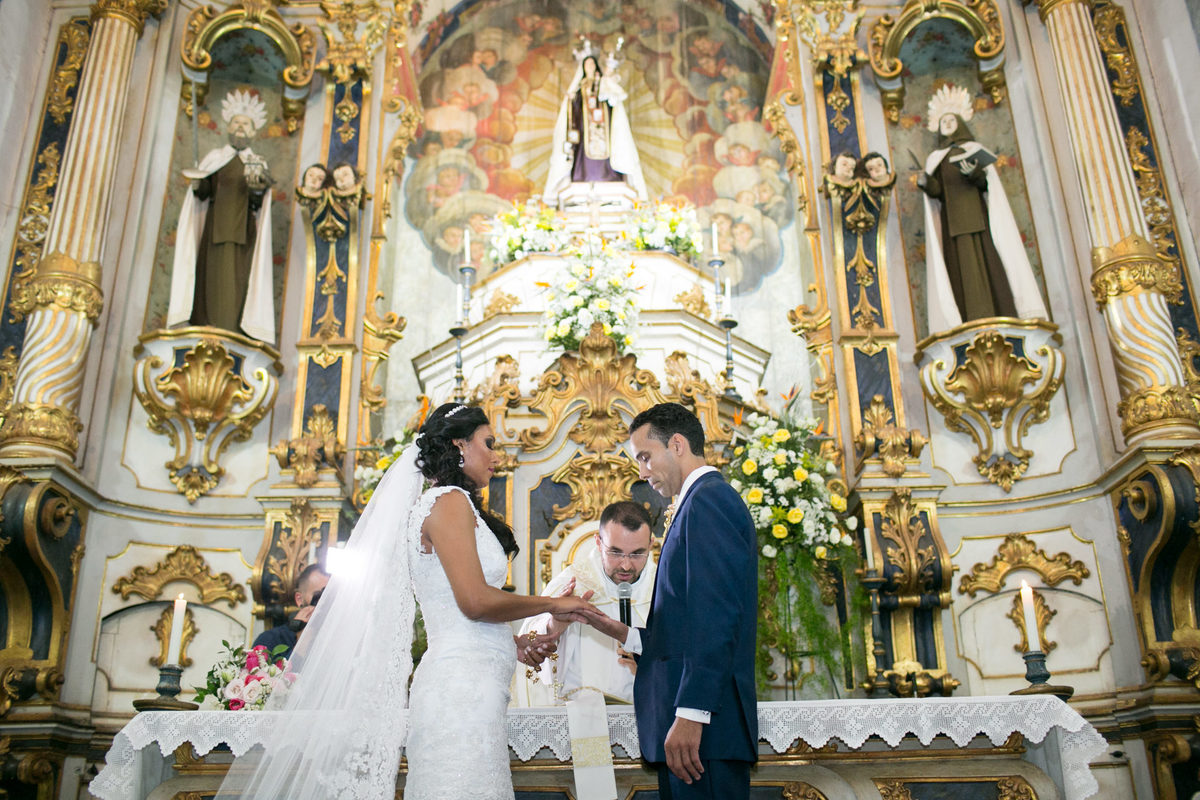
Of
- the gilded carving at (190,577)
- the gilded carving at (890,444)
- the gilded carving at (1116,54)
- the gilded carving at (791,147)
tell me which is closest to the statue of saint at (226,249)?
the gilded carving at (190,577)

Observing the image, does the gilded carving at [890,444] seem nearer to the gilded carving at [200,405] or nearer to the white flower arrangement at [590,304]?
the white flower arrangement at [590,304]

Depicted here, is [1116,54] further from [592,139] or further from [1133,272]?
[592,139]

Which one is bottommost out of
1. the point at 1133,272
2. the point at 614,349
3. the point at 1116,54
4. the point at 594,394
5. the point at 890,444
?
the point at 890,444

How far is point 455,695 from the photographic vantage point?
3189 mm

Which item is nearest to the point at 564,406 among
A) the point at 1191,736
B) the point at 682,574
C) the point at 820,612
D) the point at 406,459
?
the point at 820,612

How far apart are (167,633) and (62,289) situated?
7.41 ft

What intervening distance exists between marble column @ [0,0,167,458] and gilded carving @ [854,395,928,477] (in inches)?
192

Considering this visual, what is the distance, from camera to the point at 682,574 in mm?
3199

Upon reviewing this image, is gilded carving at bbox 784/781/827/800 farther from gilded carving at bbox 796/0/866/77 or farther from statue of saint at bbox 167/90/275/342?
gilded carving at bbox 796/0/866/77

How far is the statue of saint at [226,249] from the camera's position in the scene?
7285 mm

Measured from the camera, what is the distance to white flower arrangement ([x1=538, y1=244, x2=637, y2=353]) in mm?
6871

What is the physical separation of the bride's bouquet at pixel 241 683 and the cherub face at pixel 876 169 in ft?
16.6

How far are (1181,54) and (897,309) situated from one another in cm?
253

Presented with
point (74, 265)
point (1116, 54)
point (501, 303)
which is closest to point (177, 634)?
point (74, 265)
